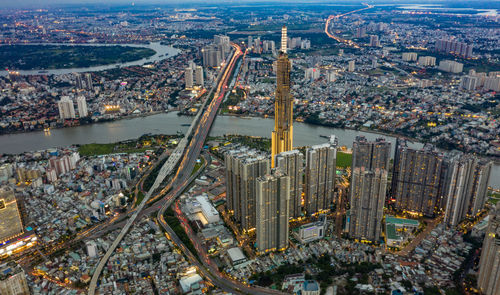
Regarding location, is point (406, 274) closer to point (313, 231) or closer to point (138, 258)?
point (313, 231)

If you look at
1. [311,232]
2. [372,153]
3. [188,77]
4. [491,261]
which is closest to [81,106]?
[188,77]

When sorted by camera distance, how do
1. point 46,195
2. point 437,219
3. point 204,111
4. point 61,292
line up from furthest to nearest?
point 204,111
point 46,195
point 437,219
point 61,292

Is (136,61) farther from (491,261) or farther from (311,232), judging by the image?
(491,261)

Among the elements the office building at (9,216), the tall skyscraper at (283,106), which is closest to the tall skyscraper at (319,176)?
the tall skyscraper at (283,106)

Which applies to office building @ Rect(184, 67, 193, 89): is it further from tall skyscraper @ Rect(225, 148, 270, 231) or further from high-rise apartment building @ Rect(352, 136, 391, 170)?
high-rise apartment building @ Rect(352, 136, 391, 170)

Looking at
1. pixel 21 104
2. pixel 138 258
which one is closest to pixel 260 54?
pixel 21 104

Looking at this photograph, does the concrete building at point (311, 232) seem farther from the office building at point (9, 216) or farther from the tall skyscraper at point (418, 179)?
the office building at point (9, 216)
